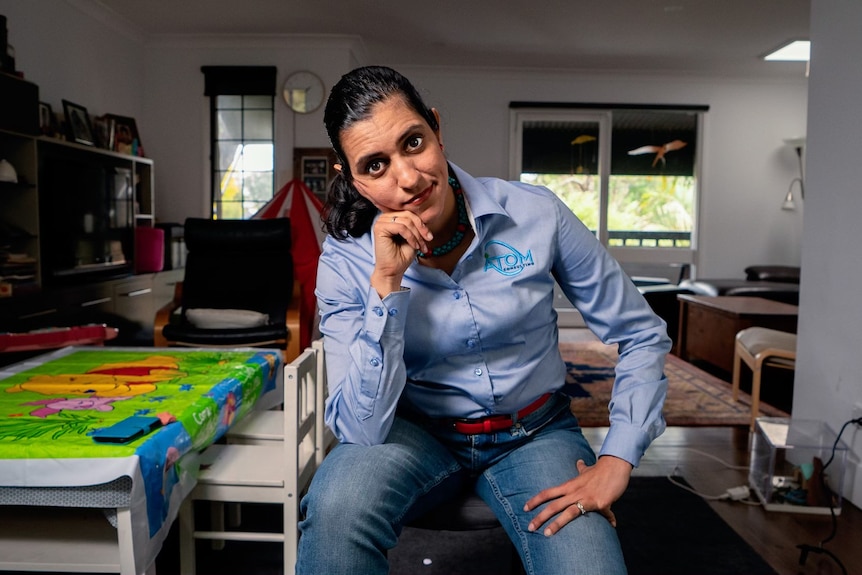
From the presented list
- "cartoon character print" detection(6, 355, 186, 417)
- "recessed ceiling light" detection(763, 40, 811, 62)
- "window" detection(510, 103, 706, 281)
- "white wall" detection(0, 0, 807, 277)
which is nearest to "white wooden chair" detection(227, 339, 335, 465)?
"cartoon character print" detection(6, 355, 186, 417)

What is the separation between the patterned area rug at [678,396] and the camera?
3.30 m

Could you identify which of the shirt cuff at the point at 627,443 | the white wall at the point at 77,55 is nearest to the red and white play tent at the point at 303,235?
the white wall at the point at 77,55

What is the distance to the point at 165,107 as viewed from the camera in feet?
19.0

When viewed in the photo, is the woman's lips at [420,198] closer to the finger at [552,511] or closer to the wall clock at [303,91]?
the finger at [552,511]

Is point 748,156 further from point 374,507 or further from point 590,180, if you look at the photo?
point 374,507

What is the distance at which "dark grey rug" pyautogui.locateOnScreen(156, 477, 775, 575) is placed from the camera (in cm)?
182

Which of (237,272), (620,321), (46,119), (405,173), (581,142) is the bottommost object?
(237,272)

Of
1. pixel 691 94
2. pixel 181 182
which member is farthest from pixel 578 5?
pixel 181 182

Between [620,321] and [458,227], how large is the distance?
1.01ft

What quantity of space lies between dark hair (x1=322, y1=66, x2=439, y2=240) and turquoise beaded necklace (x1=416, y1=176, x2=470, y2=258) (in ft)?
0.35

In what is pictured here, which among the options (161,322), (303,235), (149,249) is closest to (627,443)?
(161,322)

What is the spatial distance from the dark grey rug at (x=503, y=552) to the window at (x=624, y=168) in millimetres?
4856

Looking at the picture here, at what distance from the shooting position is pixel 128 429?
1.31m

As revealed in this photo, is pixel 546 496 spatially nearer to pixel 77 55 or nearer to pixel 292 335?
pixel 292 335
